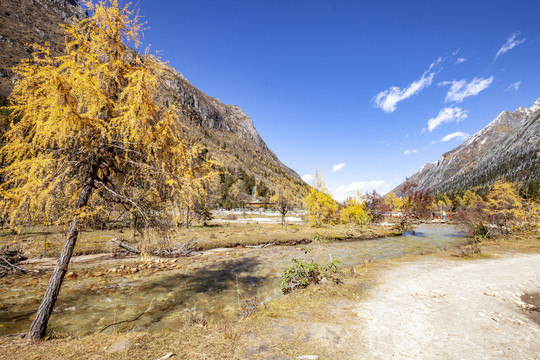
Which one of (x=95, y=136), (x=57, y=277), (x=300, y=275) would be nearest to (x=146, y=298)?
(x=57, y=277)

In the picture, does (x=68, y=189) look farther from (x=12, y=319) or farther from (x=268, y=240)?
(x=268, y=240)

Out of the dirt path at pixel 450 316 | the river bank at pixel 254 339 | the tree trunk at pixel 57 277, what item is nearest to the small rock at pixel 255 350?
the river bank at pixel 254 339

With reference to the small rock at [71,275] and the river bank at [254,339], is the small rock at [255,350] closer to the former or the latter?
the river bank at [254,339]

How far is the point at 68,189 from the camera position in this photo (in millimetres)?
6023

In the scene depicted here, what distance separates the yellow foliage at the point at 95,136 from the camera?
207 inches

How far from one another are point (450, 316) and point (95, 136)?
37.9ft

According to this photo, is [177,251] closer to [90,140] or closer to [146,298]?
[146,298]

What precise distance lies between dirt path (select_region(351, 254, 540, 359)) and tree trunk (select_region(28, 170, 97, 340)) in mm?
7715

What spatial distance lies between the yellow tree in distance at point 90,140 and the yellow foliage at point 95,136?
0.03 m

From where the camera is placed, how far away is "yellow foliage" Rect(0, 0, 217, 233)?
5262mm

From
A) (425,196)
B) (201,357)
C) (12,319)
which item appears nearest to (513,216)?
(425,196)

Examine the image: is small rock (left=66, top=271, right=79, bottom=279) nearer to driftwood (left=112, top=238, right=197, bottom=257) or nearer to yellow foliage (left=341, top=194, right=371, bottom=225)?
driftwood (left=112, top=238, right=197, bottom=257)

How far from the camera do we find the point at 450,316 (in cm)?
635

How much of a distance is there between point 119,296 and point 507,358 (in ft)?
40.9
